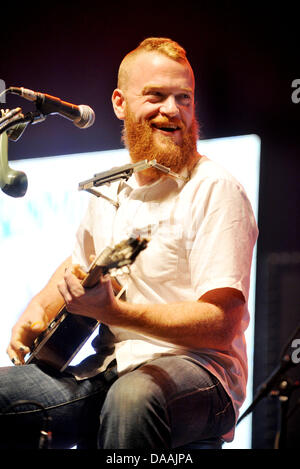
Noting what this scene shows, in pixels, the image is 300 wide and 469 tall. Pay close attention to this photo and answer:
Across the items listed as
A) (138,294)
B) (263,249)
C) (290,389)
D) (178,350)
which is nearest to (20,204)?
(263,249)

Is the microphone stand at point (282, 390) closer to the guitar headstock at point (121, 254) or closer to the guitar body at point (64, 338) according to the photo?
the guitar headstock at point (121, 254)

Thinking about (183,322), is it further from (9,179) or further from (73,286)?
(9,179)

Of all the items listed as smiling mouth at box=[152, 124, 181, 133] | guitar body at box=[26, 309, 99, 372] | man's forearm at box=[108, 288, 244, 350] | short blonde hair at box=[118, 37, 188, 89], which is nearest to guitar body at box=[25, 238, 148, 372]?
guitar body at box=[26, 309, 99, 372]

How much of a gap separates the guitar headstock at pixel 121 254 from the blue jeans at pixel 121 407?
394 mm

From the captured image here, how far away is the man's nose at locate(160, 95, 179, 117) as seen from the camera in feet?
7.48

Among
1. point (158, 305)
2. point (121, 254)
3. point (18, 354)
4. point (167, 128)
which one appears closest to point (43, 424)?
point (18, 354)

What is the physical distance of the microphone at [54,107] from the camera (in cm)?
187

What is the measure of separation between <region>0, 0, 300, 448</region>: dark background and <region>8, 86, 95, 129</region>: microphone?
1.55 m

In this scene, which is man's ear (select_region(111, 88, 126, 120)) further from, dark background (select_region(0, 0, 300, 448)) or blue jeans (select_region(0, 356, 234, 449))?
blue jeans (select_region(0, 356, 234, 449))

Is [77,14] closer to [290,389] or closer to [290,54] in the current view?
[290,54]

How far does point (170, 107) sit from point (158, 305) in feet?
2.71

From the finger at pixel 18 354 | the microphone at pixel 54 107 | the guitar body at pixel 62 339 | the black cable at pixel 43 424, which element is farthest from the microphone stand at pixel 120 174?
the black cable at pixel 43 424

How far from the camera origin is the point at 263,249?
10.7ft

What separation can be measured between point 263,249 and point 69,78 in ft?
5.77
